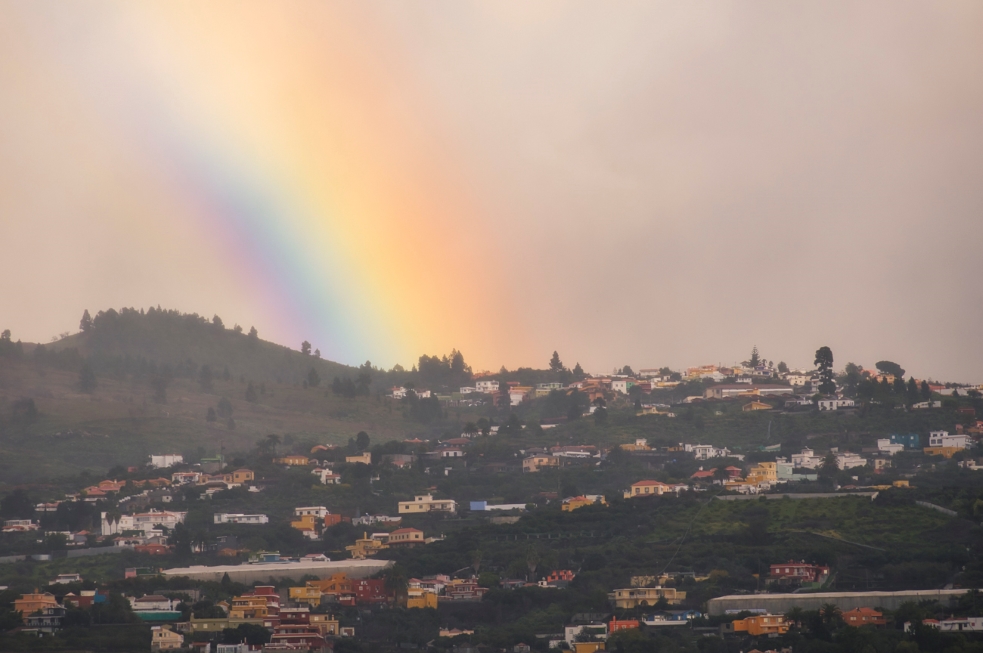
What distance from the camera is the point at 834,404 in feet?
338

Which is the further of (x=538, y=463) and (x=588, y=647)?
(x=538, y=463)

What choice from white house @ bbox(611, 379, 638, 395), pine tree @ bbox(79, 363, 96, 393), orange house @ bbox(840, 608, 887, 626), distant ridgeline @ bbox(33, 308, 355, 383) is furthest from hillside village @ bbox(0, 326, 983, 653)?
distant ridgeline @ bbox(33, 308, 355, 383)

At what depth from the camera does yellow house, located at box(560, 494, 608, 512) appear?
3010 inches

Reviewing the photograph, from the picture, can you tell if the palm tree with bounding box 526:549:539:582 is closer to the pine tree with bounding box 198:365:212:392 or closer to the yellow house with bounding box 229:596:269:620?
the yellow house with bounding box 229:596:269:620

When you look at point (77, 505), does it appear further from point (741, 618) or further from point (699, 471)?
point (741, 618)

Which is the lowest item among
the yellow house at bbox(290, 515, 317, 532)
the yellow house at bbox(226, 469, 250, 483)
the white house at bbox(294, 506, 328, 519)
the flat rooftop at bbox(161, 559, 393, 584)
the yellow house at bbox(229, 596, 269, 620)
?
the yellow house at bbox(229, 596, 269, 620)

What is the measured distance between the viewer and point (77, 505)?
80.8 m

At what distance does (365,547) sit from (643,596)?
56.1 feet

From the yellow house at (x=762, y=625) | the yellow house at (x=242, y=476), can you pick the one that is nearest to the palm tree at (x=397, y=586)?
the yellow house at (x=762, y=625)

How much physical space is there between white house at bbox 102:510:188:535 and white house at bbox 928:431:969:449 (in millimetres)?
42118

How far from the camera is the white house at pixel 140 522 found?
255ft

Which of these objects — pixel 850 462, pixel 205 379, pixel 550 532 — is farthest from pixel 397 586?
pixel 205 379

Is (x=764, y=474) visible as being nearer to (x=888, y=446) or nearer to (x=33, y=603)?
(x=888, y=446)

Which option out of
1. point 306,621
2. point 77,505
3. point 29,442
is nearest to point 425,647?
point 306,621
